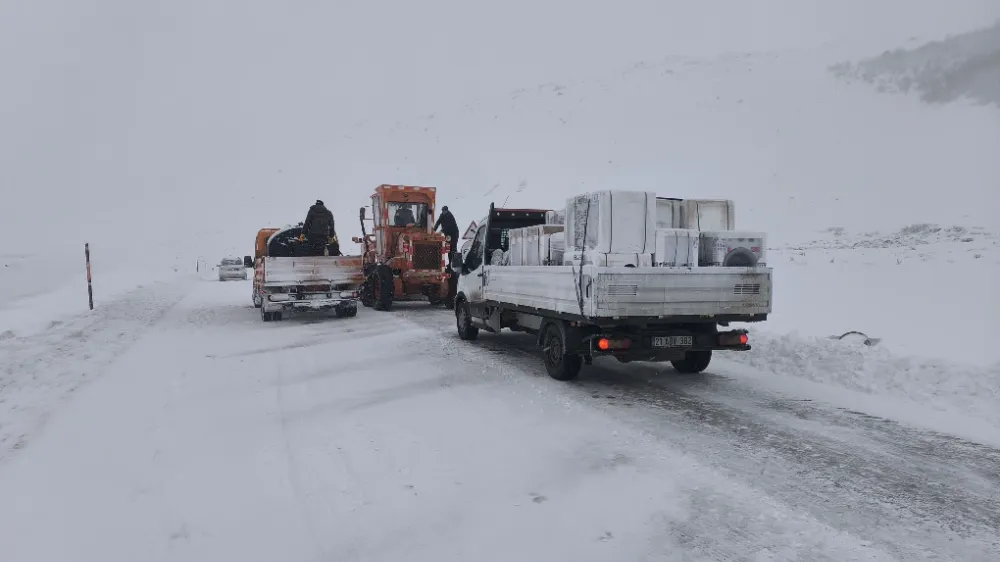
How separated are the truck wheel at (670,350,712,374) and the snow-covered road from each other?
301 millimetres

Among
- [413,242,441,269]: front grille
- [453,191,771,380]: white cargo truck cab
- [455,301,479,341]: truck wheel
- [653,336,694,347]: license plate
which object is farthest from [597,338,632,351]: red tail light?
[413,242,441,269]: front grille

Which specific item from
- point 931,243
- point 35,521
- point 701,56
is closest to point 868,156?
point 931,243

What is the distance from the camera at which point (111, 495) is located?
14.4ft

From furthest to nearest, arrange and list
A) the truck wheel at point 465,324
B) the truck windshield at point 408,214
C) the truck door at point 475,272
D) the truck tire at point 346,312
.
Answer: the truck windshield at point 408,214 → the truck tire at point 346,312 → the truck wheel at point 465,324 → the truck door at point 475,272

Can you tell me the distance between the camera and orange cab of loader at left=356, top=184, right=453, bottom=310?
1745cm

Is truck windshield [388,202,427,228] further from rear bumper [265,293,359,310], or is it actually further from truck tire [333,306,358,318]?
rear bumper [265,293,359,310]

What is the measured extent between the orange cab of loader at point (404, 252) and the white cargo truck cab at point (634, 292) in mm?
9390

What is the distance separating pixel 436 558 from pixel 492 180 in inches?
2110

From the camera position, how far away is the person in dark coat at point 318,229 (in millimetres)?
16436

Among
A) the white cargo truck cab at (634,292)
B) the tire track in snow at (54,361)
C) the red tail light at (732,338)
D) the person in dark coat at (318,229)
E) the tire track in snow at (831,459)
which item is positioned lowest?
the tire track in snow at (831,459)

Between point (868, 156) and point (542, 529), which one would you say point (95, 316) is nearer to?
point (542, 529)

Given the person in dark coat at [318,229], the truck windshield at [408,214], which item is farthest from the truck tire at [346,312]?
the truck windshield at [408,214]

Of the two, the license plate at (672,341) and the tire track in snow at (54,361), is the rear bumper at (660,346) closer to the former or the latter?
the license plate at (672,341)

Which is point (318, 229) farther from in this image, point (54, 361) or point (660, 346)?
point (660, 346)
